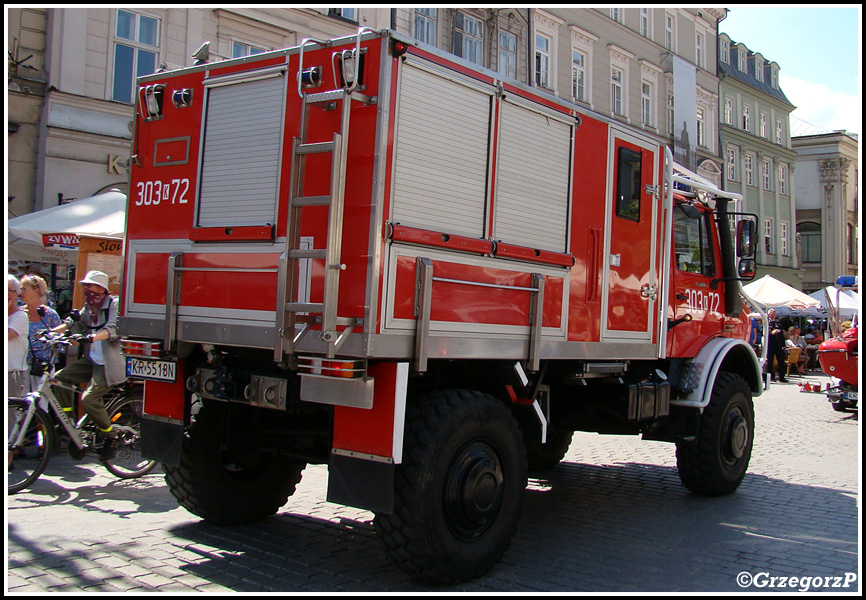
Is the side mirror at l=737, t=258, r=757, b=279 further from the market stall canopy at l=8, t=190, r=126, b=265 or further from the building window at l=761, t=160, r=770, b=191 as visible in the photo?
the building window at l=761, t=160, r=770, b=191

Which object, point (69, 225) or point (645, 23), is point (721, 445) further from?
point (645, 23)

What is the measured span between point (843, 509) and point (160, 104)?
6.40 metres

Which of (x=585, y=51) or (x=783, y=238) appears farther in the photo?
(x=783, y=238)

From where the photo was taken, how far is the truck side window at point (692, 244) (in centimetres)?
699

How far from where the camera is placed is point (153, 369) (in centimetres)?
501

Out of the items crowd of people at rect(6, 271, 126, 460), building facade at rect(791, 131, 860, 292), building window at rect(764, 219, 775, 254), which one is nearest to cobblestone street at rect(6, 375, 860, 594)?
crowd of people at rect(6, 271, 126, 460)

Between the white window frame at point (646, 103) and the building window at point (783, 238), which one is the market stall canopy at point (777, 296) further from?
the building window at point (783, 238)

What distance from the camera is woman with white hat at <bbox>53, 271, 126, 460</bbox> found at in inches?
280

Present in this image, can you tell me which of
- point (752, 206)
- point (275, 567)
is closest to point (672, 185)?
point (275, 567)

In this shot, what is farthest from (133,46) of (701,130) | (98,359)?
(701,130)

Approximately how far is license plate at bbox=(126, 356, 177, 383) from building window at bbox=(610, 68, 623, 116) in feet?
91.1

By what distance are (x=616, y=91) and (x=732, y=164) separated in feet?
40.5

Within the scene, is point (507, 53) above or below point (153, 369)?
above

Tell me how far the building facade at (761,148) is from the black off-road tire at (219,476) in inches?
1443
